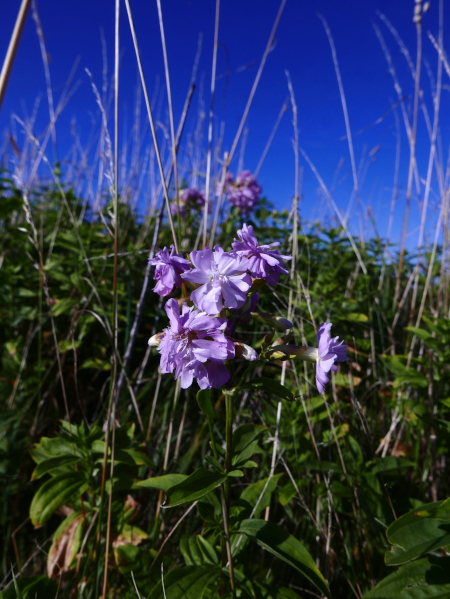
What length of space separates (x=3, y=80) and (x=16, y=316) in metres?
2.20

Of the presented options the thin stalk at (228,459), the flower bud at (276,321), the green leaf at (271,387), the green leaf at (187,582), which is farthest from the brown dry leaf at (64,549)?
Result: the flower bud at (276,321)

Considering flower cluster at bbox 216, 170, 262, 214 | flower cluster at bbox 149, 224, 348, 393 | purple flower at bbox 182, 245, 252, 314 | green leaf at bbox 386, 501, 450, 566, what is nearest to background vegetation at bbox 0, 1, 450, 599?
green leaf at bbox 386, 501, 450, 566

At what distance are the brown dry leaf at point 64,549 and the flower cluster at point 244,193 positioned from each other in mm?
2965

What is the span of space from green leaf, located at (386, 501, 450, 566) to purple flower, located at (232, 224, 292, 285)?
2.22 ft

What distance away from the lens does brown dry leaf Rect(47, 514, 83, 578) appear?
4.43 ft

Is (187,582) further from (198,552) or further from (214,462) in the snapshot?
(214,462)

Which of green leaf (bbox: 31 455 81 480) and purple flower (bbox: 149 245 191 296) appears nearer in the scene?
purple flower (bbox: 149 245 191 296)

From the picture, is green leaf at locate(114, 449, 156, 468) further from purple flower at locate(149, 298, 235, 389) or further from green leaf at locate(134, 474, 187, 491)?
purple flower at locate(149, 298, 235, 389)

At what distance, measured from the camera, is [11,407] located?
202 cm

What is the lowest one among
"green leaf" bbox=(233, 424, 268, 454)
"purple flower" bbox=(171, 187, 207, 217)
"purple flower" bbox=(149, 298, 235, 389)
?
"green leaf" bbox=(233, 424, 268, 454)

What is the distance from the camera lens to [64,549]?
1.40 metres

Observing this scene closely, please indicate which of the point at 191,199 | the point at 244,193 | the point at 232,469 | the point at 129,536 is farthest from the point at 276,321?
the point at 191,199

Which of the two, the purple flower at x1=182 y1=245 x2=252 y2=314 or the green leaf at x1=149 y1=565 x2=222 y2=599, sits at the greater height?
the purple flower at x1=182 y1=245 x2=252 y2=314

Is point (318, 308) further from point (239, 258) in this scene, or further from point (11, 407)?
point (11, 407)
